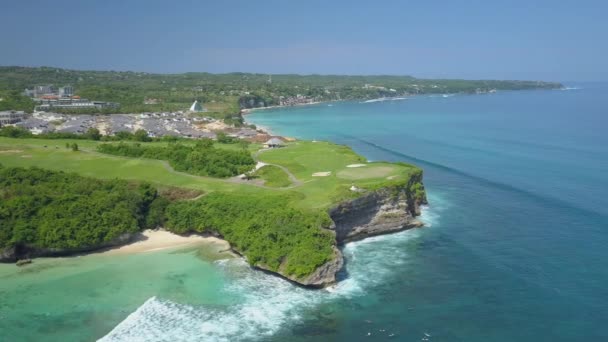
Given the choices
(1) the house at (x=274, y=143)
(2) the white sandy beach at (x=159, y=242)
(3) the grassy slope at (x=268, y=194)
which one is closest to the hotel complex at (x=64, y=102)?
(3) the grassy slope at (x=268, y=194)

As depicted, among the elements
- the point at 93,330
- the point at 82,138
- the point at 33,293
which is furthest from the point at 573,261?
the point at 82,138

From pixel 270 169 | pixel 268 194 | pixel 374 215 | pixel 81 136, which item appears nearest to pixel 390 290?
pixel 374 215

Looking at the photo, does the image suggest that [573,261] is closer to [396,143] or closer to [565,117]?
[396,143]

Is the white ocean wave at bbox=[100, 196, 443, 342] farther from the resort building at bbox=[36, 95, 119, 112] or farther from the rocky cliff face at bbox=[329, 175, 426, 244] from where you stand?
the resort building at bbox=[36, 95, 119, 112]

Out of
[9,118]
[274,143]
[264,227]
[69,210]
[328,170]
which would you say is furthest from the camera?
[9,118]

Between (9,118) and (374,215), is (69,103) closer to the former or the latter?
(9,118)
